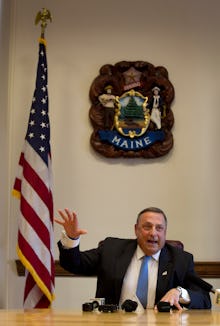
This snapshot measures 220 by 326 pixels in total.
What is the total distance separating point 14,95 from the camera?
16.4 ft

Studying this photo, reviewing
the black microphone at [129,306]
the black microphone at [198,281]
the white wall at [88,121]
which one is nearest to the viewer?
the black microphone at [129,306]

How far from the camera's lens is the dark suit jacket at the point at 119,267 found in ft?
10.1

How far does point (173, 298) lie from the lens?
2805 millimetres

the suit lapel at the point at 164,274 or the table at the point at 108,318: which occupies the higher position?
the suit lapel at the point at 164,274

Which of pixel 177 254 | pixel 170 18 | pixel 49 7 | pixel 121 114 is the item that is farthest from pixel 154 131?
pixel 177 254

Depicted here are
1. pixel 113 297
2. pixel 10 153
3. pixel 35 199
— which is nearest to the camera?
pixel 113 297

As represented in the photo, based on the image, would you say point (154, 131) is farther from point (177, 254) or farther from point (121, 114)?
point (177, 254)

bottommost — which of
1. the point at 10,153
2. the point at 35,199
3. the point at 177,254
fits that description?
the point at 177,254

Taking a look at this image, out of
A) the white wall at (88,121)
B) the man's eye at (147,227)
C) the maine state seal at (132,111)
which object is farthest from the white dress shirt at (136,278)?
the maine state seal at (132,111)

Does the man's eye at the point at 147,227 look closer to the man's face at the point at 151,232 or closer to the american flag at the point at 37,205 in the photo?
the man's face at the point at 151,232

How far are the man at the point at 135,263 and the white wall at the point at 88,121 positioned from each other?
5.20 ft

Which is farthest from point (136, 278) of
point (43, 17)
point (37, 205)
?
point (43, 17)

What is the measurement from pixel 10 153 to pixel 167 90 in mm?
1450

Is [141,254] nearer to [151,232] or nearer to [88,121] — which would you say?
[151,232]
